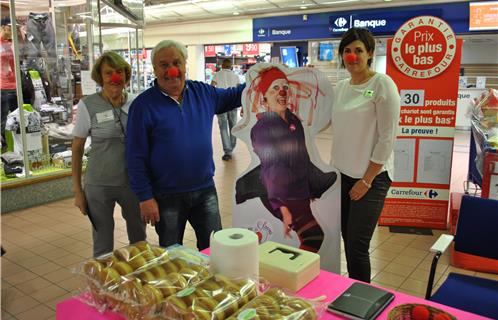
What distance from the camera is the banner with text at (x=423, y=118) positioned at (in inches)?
159

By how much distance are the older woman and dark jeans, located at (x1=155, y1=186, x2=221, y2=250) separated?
0.34 metres

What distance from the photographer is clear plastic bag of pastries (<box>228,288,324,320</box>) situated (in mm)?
1164

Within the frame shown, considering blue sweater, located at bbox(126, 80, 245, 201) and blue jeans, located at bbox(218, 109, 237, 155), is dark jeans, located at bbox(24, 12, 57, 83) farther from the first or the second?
blue sweater, located at bbox(126, 80, 245, 201)

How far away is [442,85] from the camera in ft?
13.5

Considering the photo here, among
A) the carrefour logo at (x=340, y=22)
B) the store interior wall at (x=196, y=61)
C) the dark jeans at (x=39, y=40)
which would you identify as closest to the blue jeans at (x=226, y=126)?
the dark jeans at (x=39, y=40)

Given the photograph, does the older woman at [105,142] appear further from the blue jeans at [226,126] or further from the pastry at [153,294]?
the blue jeans at [226,126]

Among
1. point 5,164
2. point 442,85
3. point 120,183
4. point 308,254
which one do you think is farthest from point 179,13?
point 308,254

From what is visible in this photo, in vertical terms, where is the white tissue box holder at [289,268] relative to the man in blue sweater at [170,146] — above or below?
below

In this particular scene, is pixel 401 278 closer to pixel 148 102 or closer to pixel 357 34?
pixel 357 34

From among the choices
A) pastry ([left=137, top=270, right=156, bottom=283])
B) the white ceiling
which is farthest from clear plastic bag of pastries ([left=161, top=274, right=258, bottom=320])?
the white ceiling

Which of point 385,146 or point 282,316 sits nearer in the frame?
point 282,316

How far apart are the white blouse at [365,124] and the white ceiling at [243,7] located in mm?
8454


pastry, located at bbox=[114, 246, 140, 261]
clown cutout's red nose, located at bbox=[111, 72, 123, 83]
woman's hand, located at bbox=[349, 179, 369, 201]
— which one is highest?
clown cutout's red nose, located at bbox=[111, 72, 123, 83]

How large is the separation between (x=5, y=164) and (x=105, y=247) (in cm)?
321
